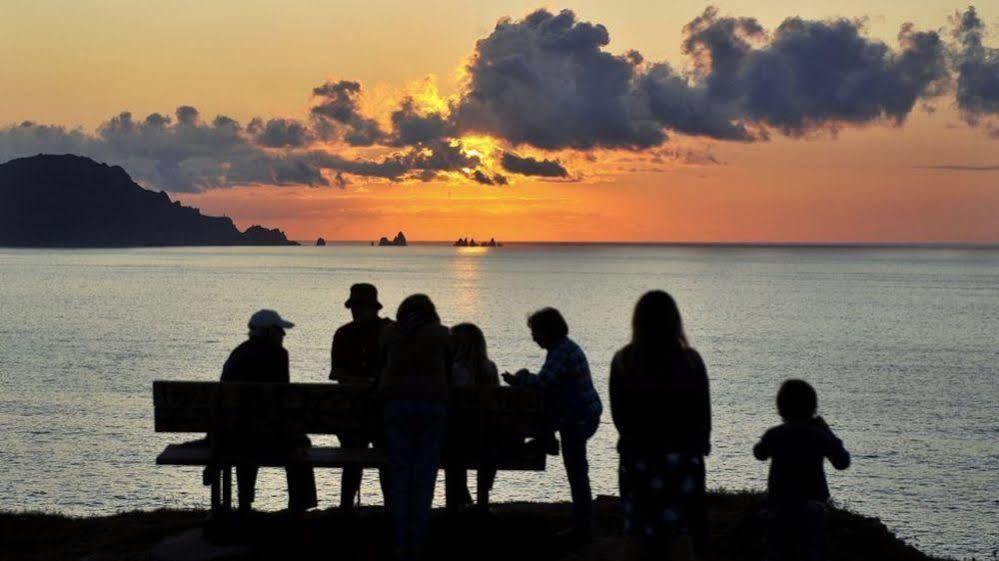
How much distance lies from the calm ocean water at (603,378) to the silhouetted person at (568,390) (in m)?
22.3

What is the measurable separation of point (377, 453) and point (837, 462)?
13.1 ft

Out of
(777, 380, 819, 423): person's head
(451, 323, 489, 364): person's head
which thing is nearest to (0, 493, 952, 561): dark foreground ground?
(777, 380, 819, 423): person's head

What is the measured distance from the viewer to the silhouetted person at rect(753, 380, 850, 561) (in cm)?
818

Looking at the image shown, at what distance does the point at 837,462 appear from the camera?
8.25 m

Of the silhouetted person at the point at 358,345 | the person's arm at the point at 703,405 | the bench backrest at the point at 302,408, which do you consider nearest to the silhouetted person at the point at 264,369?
the bench backrest at the point at 302,408

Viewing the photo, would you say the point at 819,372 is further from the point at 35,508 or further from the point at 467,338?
the point at 467,338

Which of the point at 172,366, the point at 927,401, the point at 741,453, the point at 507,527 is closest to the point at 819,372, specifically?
the point at 927,401

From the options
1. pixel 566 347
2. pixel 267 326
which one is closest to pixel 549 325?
pixel 566 347

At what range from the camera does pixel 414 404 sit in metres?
9.37

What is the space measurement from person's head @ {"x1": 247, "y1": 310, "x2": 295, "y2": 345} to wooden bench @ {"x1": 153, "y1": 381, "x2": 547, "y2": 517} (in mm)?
651

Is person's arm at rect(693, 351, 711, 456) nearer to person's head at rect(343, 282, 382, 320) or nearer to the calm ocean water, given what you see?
person's head at rect(343, 282, 382, 320)

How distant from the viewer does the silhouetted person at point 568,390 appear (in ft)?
32.1

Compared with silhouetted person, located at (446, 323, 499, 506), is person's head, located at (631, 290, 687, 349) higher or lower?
higher

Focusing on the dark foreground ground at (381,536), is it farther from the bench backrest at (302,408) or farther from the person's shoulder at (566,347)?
the person's shoulder at (566,347)
